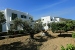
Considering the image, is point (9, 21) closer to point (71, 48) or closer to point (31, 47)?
point (31, 47)

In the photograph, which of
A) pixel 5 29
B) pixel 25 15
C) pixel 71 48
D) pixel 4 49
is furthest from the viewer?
pixel 25 15

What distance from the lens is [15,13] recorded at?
33.0 metres

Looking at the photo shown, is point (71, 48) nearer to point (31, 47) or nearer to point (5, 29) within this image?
point (31, 47)

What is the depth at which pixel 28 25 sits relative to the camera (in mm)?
18500

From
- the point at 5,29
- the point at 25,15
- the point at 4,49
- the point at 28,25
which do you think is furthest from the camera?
the point at 25,15

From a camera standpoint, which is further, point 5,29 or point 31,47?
point 5,29

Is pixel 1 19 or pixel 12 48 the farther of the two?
pixel 1 19

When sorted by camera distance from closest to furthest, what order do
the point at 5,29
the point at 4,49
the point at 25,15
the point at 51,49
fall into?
the point at 51,49 → the point at 4,49 → the point at 5,29 → the point at 25,15

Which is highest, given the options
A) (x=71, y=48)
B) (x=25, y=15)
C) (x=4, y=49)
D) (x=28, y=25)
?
(x=25, y=15)

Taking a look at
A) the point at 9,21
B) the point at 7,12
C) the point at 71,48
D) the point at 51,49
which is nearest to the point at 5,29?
the point at 9,21

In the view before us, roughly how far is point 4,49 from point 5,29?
A: 16.1 m

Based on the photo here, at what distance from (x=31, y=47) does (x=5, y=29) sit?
17.0 m

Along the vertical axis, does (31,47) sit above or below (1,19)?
below

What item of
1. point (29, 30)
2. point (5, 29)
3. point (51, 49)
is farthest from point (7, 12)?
point (51, 49)
